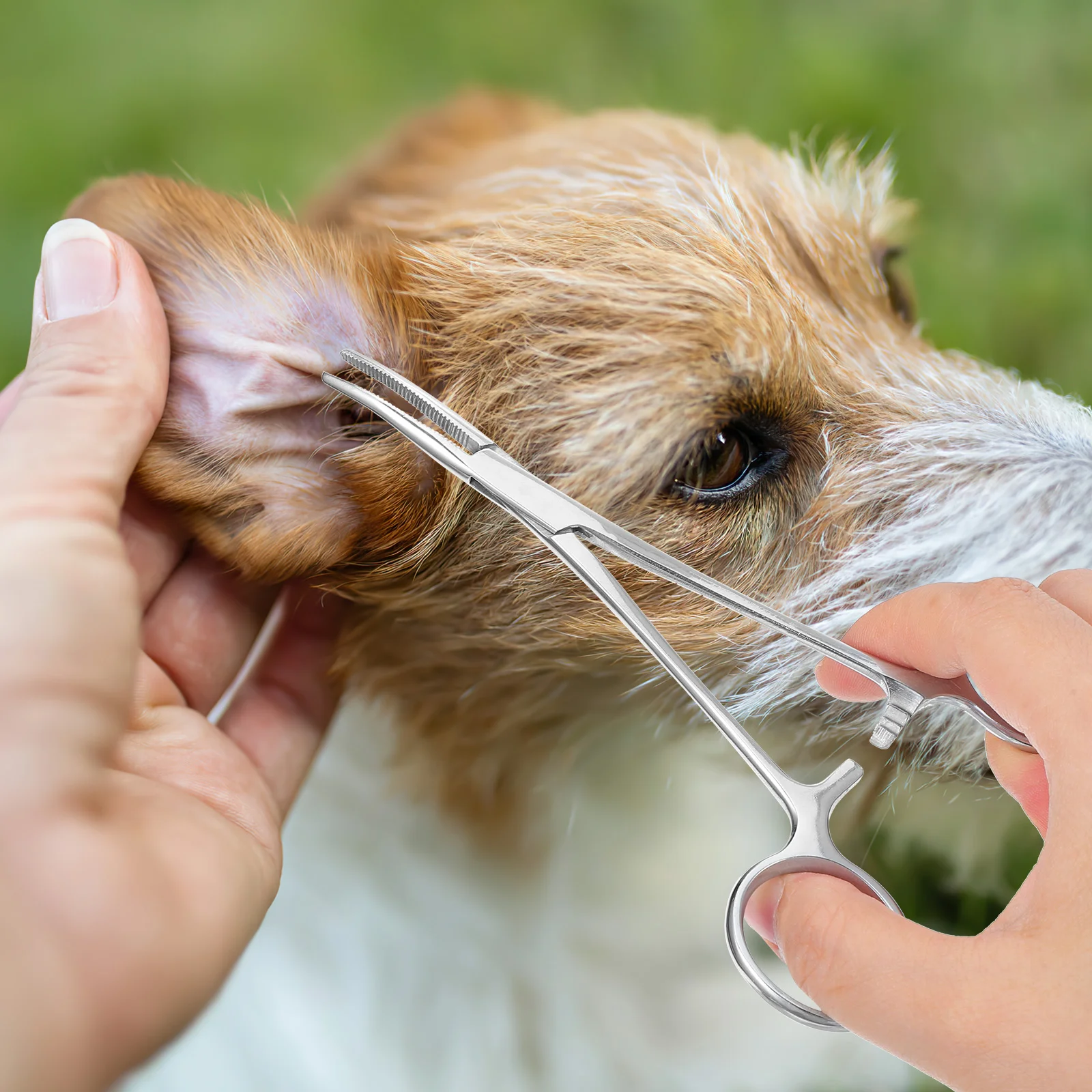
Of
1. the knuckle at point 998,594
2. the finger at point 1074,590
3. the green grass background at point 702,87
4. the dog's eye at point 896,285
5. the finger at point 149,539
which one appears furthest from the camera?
the green grass background at point 702,87

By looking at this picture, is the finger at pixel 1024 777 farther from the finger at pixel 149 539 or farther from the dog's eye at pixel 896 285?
the finger at pixel 149 539

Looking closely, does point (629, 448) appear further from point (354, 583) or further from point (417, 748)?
point (417, 748)

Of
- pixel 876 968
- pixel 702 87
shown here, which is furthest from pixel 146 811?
pixel 702 87

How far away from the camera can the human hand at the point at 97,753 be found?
36.4 inches

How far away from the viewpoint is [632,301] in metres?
1.36

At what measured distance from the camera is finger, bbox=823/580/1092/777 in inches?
39.8

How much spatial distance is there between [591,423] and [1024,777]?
76 cm

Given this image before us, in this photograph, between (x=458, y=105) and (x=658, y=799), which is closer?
(x=658, y=799)

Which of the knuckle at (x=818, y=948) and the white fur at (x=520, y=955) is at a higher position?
the knuckle at (x=818, y=948)

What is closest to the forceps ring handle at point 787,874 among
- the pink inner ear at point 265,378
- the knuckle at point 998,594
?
the knuckle at point 998,594

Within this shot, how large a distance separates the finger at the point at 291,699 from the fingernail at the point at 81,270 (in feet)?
1.90

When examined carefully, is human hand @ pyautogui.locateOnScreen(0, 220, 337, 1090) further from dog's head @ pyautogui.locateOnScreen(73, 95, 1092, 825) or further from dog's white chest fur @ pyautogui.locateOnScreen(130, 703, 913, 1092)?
dog's white chest fur @ pyautogui.locateOnScreen(130, 703, 913, 1092)

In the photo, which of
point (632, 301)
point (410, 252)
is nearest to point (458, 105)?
point (410, 252)

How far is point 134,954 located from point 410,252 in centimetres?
103
